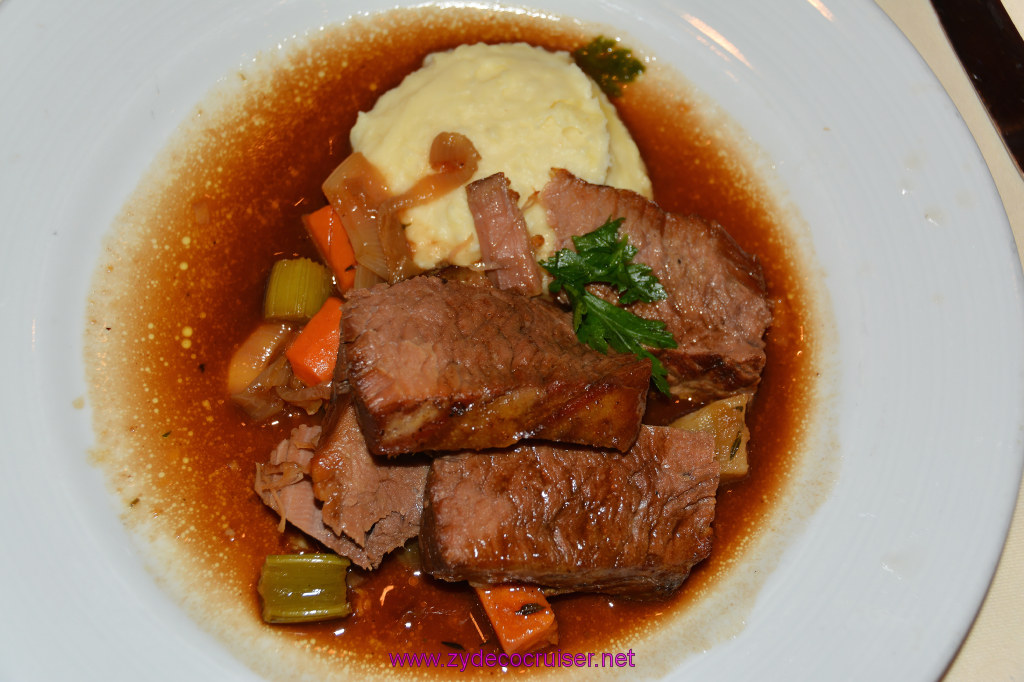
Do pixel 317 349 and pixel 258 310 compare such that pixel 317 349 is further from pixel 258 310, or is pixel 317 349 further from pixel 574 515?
pixel 574 515

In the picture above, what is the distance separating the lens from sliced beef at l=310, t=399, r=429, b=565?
3299 millimetres

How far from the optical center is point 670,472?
348cm

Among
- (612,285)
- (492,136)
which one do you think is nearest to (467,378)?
(612,285)

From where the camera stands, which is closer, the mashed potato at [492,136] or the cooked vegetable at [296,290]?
the mashed potato at [492,136]

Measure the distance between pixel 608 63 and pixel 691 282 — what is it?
4.78 feet

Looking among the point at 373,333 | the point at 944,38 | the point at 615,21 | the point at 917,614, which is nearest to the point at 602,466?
the point at 373,333

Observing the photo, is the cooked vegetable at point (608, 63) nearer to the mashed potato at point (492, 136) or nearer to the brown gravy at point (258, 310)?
the brown gravy at point (258, 310)

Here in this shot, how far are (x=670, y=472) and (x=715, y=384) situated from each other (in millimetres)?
574

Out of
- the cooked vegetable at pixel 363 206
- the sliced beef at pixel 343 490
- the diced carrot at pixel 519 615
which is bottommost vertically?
the diced carrot at pixel 519 615

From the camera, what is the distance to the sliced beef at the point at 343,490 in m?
→ 3.30

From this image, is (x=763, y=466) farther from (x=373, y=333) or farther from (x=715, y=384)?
(x=373, y=333)

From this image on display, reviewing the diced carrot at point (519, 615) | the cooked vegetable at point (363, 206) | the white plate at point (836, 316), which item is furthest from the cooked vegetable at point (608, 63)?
the diced carrot at point (519, 615)

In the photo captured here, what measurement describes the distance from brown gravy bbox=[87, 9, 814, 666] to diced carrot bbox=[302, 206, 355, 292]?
0.14 metres

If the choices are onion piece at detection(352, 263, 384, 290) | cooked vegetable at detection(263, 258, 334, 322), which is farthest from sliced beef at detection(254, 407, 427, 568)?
onion piece at detection(352, 263, 384, 290)
